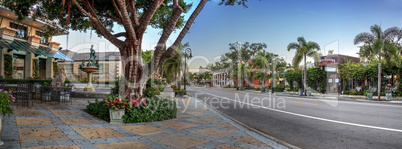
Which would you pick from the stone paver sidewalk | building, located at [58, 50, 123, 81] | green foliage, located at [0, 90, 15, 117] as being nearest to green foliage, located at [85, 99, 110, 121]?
the stone paver sidewalk

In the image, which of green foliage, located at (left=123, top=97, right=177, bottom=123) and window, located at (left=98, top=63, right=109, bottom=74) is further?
window, located at (left=98, top=63, right=109, bottom=74)

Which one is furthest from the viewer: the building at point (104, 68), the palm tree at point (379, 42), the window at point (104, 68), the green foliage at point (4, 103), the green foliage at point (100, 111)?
the window at point (104, 68)

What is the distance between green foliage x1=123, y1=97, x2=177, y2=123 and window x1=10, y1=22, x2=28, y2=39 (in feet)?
75.4

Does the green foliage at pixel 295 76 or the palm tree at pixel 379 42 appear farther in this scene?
the green foliage at pixel 295 76

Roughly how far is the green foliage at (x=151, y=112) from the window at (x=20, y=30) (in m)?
23.0

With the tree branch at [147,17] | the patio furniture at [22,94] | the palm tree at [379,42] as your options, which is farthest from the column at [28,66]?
the palm tree at [379,42]

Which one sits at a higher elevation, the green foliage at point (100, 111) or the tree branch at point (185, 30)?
the tree branch at point (185, 30)

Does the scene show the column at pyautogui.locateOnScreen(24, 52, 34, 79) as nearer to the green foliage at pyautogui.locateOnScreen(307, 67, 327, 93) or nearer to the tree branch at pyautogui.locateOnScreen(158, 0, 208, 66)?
the tree branch at pyautogui.locateOnScreen(158, 0, 208, 66)

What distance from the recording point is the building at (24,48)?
19.9 m

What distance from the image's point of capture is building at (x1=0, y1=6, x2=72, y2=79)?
19.9 meters

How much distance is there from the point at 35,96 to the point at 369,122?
1636 centimetres

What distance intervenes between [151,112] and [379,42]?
22150mm

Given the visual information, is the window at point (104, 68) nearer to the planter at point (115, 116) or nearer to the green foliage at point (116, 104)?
the green foliage at point (116, 104)

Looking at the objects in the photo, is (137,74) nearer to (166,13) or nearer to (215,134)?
(215,134)
